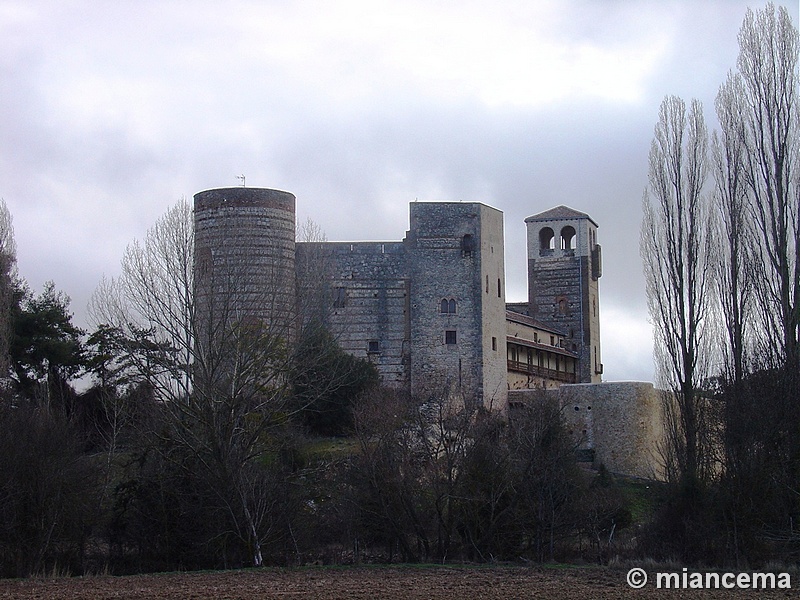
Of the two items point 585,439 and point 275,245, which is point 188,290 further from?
point 585,439

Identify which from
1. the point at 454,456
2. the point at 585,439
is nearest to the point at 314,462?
the point at 454,456

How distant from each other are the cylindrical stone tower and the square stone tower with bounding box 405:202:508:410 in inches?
174

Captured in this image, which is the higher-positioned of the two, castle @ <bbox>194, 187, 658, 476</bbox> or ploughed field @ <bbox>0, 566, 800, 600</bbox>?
castle @ <bbox>194, 187, 658, 476</bbox>

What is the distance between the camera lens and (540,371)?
4319 cm

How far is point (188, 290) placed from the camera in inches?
931

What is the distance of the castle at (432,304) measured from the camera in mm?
34156

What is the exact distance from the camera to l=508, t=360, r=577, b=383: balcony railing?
40.7m

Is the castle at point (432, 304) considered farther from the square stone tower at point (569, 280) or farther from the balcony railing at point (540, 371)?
the square stone tower at point (569, 280)

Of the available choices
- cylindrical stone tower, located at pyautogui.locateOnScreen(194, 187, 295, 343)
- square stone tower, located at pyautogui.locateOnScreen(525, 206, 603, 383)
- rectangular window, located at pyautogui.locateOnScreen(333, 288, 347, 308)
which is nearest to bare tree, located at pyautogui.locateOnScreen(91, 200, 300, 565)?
cylindrical stone tower, located at pyautogui.locateOnScreen(194, 187, 295, 343)

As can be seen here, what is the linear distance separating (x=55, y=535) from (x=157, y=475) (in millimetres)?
2221

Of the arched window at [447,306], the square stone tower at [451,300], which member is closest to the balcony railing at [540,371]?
the square stone tower at [451,300]

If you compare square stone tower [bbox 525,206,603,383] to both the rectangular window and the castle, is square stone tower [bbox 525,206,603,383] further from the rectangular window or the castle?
the rectangular window

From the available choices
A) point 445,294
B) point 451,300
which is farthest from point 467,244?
point 451,300

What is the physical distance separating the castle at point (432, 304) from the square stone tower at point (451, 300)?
3 centimetres
